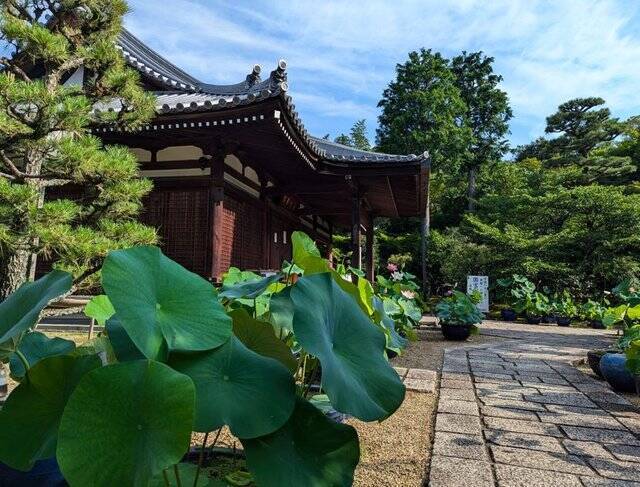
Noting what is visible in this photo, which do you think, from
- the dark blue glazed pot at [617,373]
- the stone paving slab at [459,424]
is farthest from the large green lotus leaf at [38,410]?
the dark blue glazed pot at [617,373]

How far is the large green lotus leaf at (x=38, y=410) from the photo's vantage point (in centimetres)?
70

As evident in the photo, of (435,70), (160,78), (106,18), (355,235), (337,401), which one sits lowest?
(337,401)

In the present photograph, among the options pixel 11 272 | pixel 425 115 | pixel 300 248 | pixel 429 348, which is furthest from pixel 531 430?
pixel 425 115

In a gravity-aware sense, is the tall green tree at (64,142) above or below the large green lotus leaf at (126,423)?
above

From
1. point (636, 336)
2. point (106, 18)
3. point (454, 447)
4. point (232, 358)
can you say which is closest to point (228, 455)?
point (232, 358)

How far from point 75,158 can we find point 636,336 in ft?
14.7

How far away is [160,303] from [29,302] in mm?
269

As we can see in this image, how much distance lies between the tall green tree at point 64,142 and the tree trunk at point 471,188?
21.4 meters

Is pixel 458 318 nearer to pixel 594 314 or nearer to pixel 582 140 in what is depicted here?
pixel 594 314

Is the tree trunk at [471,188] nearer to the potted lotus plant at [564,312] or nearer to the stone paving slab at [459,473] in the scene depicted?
the potted lotus plant at [564,312]

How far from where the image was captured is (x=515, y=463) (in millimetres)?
1997

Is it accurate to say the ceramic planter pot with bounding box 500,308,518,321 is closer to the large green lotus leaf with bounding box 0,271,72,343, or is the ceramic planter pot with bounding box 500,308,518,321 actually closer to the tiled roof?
the tiled roof

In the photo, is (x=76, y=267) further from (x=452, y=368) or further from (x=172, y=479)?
(x=452, y=368)

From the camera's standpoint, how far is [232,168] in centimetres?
652
